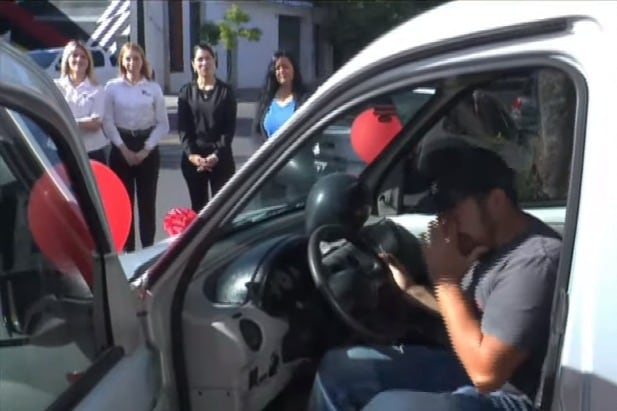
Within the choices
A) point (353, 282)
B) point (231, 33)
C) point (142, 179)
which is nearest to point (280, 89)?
point (142, 179)

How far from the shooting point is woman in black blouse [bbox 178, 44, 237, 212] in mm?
7473

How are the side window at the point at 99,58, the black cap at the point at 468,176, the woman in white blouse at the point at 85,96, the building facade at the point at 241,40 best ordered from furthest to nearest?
1. the building facade at the point at 241,40
2. the side window at the point at 99,58
3. the woman in white blouse at the point at 85,96
4. the black cap at the point at 468,176

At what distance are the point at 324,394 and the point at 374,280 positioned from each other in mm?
446

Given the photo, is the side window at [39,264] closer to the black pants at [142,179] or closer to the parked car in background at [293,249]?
the parked car in background at [293,249]

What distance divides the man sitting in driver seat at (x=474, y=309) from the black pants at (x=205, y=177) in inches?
183

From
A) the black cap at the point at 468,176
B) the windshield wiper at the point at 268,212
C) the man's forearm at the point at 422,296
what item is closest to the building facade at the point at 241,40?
the windshield wiper at the point at 268,212

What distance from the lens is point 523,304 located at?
2.15 metres

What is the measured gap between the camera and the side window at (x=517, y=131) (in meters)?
2.74

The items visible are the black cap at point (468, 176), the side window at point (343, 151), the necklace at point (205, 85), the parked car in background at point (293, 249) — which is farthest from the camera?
the necklace at point (205, 85)

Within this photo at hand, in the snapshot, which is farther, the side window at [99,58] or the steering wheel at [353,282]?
the side window at [99,58]

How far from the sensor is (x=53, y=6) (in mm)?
32938

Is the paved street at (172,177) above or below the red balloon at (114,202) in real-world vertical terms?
below

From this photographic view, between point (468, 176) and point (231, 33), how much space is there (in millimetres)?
27442

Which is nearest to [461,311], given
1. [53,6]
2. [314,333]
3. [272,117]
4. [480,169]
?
[480,169]
